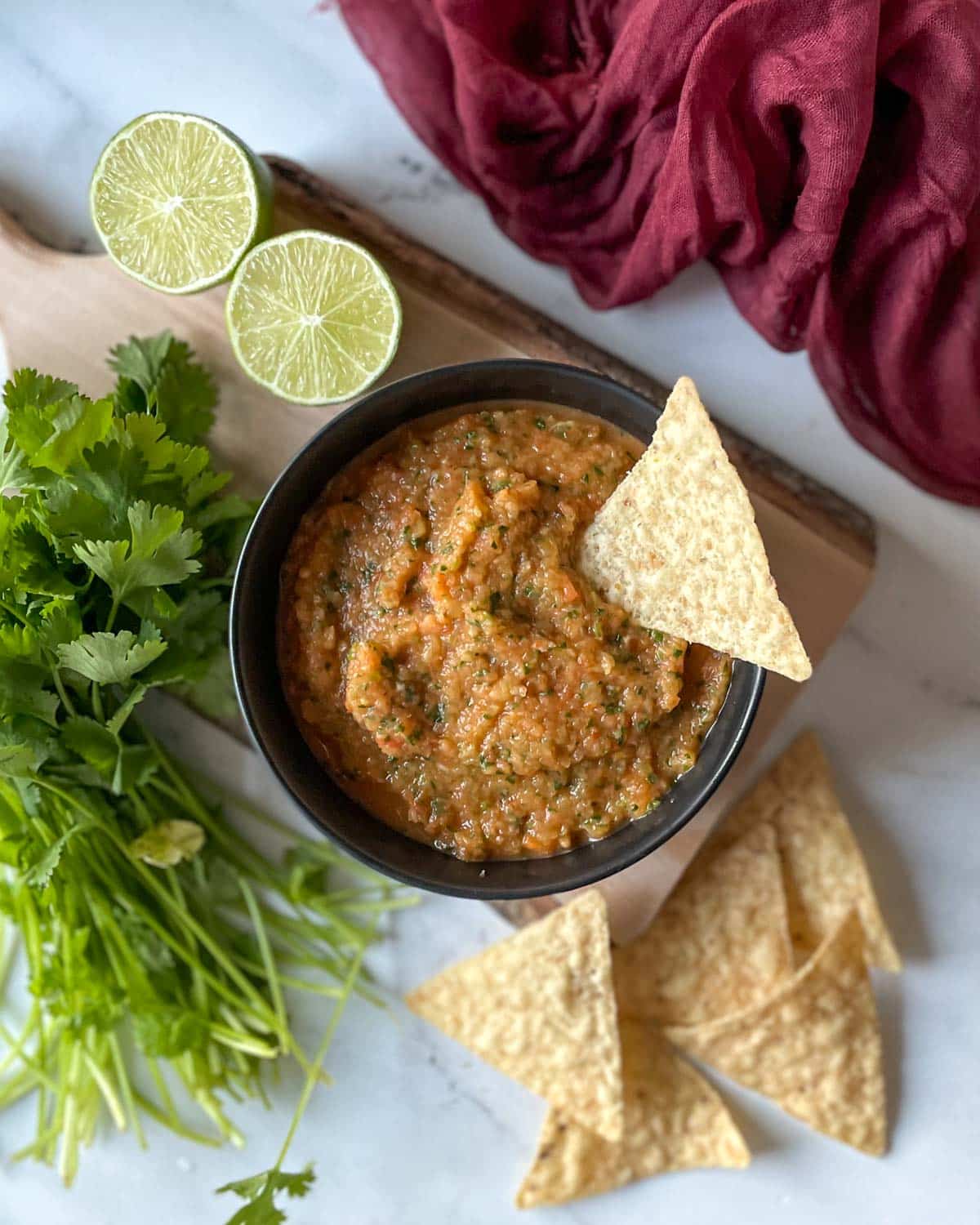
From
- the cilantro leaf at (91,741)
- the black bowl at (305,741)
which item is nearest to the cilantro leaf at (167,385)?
the black bowl at (305,741)

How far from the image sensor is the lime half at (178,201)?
235 cm

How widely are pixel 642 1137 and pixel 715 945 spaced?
0.51m

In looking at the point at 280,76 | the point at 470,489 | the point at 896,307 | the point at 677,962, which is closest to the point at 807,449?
the point at 896,307

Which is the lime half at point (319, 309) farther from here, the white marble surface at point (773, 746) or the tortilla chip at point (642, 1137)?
the tortilla chip at point (642, 1137)

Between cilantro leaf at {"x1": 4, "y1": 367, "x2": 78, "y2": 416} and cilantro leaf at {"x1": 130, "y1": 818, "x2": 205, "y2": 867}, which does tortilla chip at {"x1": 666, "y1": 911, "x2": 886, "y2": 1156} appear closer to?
cilantro leaf at {"x1": 130, "y1": 818, "x2": 205, "y2": 867}

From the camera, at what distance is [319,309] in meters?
2.36

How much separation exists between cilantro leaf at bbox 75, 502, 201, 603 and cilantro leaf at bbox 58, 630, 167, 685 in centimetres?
9

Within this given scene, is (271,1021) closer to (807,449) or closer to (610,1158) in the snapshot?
(610,1158)

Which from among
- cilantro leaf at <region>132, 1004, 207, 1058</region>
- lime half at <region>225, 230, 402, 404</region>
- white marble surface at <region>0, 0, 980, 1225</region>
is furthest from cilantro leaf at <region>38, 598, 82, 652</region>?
cilantro leaf at <region>132, 1004, 207, 1058</region>

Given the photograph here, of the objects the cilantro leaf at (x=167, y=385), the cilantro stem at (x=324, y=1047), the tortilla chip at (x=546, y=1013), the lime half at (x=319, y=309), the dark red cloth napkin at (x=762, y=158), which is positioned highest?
the dark red cloth napkin at (x=762, y=158)

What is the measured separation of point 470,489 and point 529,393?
31 centimetres

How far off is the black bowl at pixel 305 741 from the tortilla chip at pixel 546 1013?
18.4 inches

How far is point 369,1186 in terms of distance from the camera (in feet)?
9.69

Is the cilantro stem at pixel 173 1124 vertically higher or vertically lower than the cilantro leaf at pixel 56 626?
lower
